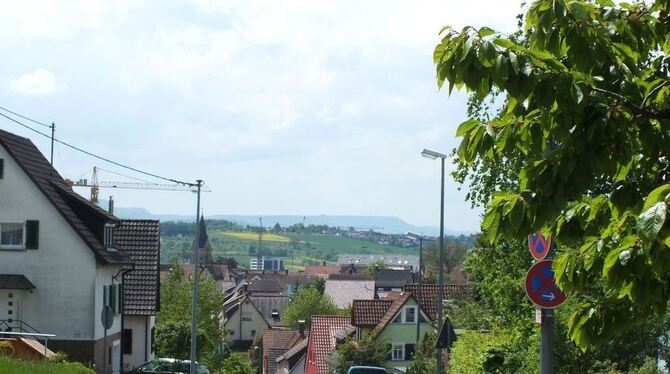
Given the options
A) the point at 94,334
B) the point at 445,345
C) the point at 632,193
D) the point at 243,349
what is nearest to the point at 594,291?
the point at 445,345

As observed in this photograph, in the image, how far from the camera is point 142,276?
52156mm

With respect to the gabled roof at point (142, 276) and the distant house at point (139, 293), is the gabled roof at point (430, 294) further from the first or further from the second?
the gabled roof at point (142, 276)

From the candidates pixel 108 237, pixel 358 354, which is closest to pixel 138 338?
pixel 108 237

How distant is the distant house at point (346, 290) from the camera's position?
473 ft

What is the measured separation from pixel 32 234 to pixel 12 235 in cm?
111

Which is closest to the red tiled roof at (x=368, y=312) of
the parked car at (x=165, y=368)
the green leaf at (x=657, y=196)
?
the parked car at (x=165, y=368)

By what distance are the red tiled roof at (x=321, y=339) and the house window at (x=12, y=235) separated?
1259 inches

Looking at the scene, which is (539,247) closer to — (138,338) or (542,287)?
(542,287)

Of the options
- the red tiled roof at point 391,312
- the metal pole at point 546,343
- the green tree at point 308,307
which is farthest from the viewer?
the green tree at point 308,307

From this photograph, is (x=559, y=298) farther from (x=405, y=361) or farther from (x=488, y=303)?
(x=405, y=361)

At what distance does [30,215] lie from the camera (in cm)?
4288

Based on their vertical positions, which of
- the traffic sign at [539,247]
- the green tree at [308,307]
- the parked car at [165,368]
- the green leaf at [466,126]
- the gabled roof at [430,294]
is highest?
the green leaf at [466,126]

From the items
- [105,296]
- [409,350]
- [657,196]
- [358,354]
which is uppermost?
[657,196]

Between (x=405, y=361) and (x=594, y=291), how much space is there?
4780 centimetres
